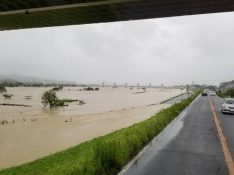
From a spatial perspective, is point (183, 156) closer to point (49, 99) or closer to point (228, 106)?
point (228, 106)

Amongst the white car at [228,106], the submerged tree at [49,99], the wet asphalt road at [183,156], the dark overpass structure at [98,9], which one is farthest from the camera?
the submerged tree at [49,99]

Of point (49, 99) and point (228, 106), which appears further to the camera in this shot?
point (49, 99)

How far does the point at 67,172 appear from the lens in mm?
8133

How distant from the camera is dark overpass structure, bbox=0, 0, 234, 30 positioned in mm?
15945

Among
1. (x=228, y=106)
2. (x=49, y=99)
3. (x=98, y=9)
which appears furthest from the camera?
(x=49, y=99)

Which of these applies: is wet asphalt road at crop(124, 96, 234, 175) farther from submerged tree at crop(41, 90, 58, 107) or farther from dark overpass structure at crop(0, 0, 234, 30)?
submerged tree at crop(41, 90, 58, 107)

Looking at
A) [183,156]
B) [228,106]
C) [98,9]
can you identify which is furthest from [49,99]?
[183,156]

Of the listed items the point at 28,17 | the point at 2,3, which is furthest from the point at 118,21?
the point at 2,3

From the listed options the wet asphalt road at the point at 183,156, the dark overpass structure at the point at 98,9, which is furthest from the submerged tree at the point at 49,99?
the wet asphalt road at the point at 183,156

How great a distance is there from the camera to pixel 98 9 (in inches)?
685

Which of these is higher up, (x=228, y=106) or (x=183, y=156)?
(x=228, y=106)

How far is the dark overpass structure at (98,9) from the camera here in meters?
15.9

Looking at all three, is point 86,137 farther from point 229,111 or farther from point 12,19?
point 229,111

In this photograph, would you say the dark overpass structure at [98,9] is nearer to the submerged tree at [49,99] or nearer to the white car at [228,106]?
the white car at [228,106]
